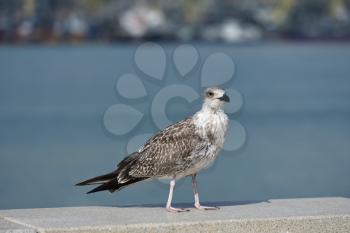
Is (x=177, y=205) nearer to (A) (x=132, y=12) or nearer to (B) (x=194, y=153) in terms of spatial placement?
(B) (x=194, y=153)

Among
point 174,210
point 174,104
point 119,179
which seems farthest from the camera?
point 174,104

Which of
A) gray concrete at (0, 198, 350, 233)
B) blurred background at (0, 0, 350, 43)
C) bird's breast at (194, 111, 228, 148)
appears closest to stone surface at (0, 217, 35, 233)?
gray concrete at (0, 198, 350, 233)

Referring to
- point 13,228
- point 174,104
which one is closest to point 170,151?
point 13,228

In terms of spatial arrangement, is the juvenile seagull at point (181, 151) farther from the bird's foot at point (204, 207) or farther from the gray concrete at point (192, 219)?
the gray concrete at point (192, 219)

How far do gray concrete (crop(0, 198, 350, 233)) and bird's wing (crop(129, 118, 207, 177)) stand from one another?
Answer: 1.31 feet

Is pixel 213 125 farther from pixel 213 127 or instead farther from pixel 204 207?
pixel 204 207

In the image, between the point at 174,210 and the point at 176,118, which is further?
the point at 176,118

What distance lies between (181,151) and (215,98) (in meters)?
0.60

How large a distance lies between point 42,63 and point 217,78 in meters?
115

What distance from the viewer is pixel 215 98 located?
1128 centimetres

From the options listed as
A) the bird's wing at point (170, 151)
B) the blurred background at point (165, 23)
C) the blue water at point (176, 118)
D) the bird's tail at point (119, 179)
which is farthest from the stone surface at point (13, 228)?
the blurred background at point (165, 23)

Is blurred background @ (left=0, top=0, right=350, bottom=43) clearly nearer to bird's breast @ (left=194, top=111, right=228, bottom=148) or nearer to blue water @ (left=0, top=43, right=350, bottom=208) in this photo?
blue water @ (left=0, top=43, right=350, bottom=208)

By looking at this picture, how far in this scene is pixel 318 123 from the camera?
2082 inches

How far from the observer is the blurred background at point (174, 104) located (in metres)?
29.4
